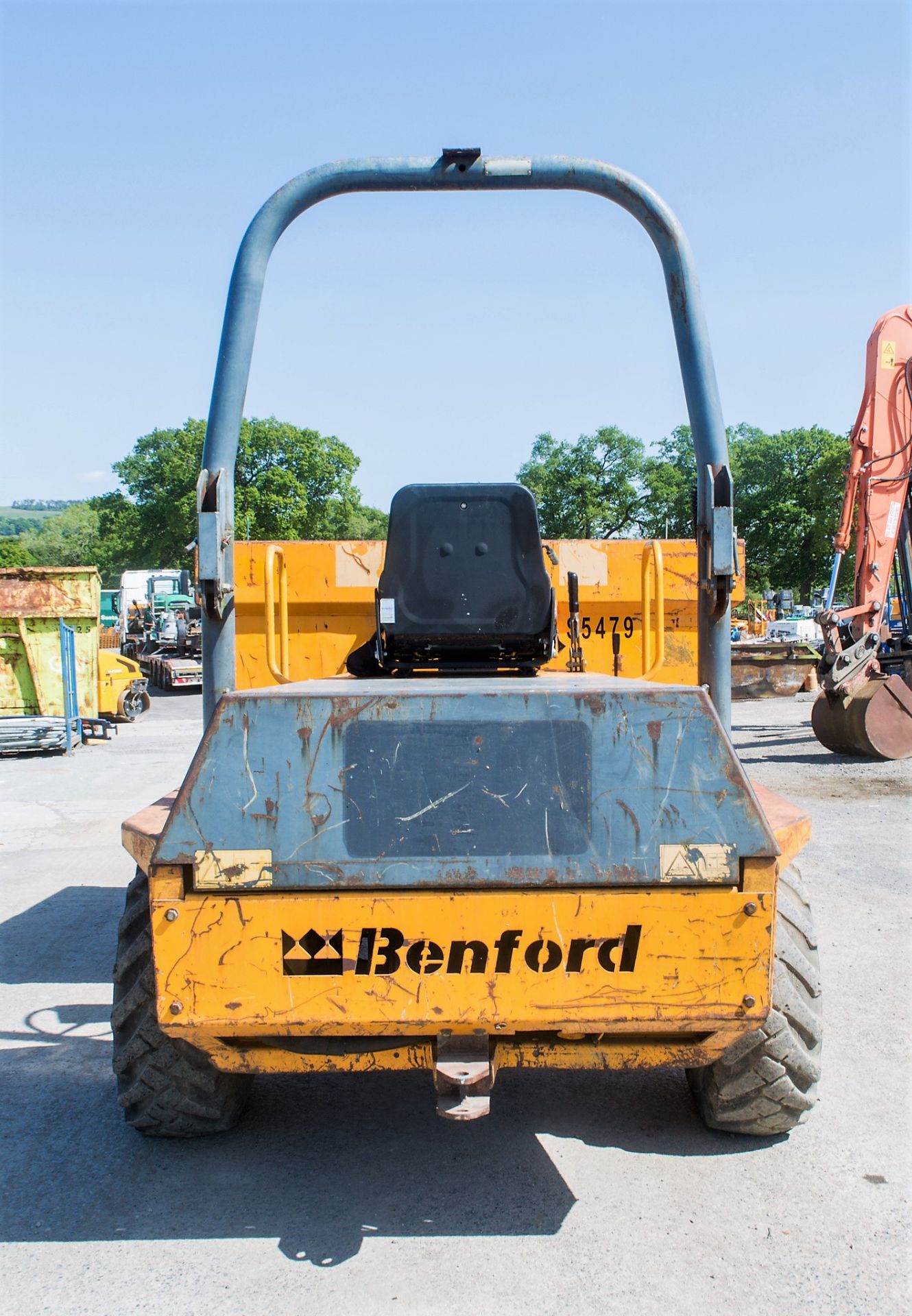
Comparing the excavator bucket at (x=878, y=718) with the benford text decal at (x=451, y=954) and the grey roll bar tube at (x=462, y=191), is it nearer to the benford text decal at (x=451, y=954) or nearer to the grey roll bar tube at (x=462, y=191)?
the grey roll bar tube at (x=462, y=191)

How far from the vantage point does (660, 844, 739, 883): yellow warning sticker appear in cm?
316

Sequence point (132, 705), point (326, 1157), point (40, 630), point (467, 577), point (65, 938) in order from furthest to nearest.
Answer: point (132, 705), point (40, 630), point (65, 938), point (467, 577), point (326, 1157)

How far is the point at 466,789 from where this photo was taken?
3.18m

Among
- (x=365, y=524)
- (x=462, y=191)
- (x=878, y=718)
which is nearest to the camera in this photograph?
(x=462, y=191)

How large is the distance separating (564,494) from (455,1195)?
56245mm

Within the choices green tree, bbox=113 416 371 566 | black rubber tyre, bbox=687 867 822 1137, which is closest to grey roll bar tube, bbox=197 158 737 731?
black rubber tyre, bbox=687 867 822 1137

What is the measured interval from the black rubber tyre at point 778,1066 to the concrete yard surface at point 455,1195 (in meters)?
0.14

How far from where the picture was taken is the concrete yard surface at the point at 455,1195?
3.07m

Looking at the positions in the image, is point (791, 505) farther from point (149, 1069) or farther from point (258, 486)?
point (149, 1069)

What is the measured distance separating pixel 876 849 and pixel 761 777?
3959mm

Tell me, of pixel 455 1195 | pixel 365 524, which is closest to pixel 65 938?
pixel 455 1195

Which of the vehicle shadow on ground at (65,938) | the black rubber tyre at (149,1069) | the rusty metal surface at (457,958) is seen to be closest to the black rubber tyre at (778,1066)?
the rusty metal surface at (457,958)

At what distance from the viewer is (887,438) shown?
547 inches

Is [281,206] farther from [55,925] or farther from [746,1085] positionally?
[55,925]
